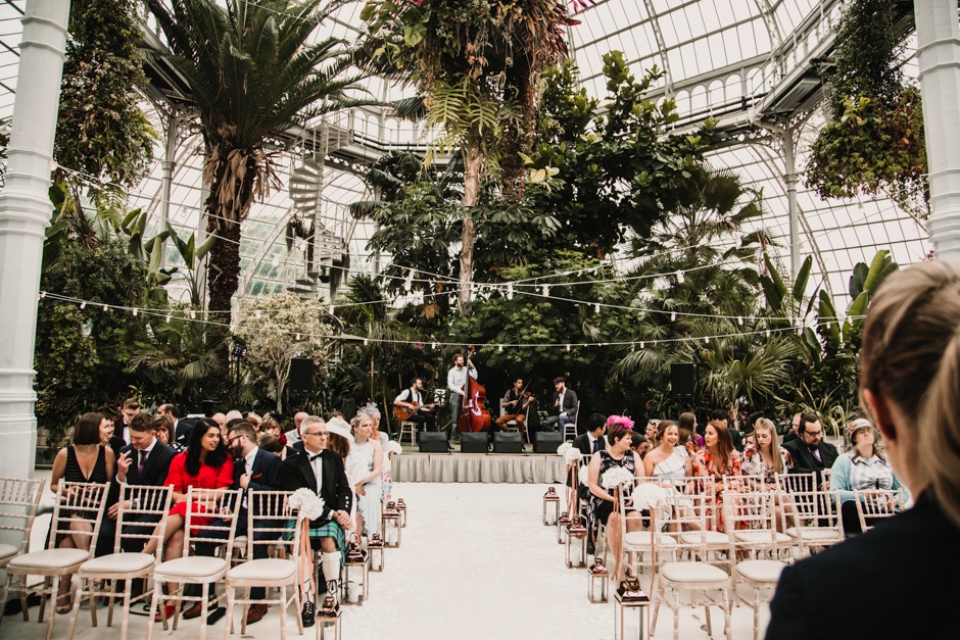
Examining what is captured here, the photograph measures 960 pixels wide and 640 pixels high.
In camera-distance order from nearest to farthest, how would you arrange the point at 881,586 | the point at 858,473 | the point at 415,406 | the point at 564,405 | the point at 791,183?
the point at 881,586 → the point at 858,473 → the point at 564,405 → the point at 415,406 → the point at 791,183

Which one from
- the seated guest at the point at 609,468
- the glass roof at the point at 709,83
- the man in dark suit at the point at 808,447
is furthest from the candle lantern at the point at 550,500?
the glass roof at the point at 709,83

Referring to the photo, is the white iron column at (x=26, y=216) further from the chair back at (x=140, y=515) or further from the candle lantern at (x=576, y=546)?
the candle lantern at (x=576, y=546)

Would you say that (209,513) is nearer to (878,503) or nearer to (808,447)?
(878,503)

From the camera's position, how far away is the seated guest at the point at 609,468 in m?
5.37

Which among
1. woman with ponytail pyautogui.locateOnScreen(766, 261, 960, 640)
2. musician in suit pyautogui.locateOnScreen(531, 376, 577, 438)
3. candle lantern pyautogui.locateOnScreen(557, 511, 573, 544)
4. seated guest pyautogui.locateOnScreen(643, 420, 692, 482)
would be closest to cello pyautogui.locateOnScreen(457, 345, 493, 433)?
musician in suit pyautogui.locateOnScreen(531, 376, 577, 438)

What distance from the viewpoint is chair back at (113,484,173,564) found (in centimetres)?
406

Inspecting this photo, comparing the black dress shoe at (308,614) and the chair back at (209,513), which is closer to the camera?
the chair back at (209,513)

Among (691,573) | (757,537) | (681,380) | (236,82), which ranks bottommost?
(691,573)

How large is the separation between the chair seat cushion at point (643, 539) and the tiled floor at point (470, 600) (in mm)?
536

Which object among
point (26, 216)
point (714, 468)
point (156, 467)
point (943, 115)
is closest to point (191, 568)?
point (156, 467)

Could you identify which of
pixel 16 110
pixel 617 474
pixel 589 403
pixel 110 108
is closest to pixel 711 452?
pixel 617 474

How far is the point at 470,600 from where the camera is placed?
496 cm

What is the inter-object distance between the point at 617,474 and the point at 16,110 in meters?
5.16

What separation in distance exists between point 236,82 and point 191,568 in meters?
10.4
